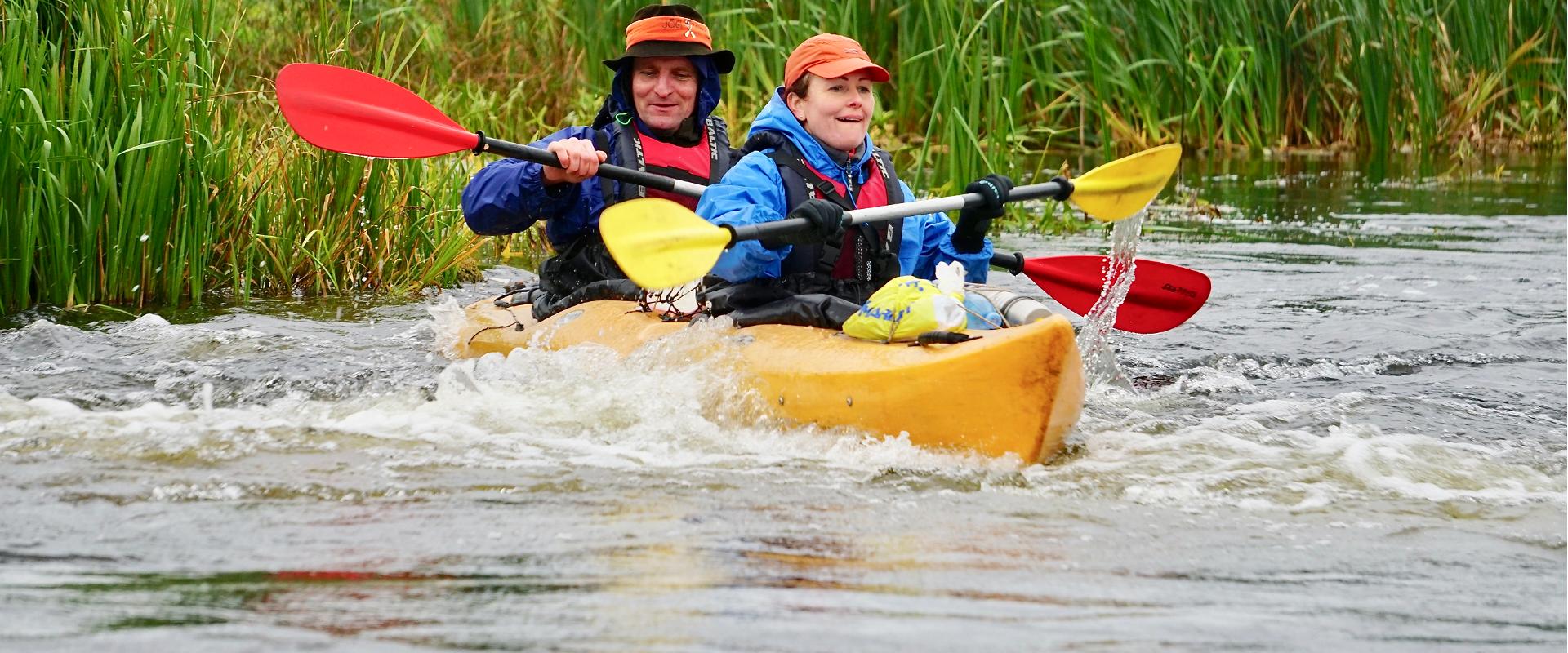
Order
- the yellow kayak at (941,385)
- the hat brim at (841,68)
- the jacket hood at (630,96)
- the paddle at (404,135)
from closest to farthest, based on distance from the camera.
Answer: the yellow kayak at (941,385) < the hat brim at (841,68) < the paddle at (404,135) < the jacket hood at (630,96)

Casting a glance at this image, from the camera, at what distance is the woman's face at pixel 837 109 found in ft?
15.0

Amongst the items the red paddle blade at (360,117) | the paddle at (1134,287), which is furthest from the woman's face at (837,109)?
the red paddle blade at (360,117)

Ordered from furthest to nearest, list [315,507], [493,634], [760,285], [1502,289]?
[1502,289], [760,285], [315,507], [493,634]

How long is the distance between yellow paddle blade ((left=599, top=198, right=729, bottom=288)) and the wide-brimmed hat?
1.25 metres

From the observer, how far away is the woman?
4441mm

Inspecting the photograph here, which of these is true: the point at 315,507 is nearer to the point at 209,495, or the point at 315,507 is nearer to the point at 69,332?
the point at 209,495

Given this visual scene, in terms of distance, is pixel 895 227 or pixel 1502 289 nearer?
pixel 895 227

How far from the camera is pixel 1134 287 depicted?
18.5 feet

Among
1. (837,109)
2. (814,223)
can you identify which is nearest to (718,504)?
(814,223)

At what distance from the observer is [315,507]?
3.36 metres

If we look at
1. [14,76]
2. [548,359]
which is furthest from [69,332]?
[548,359]

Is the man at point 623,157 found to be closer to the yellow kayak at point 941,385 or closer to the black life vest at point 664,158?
the black life vest at point 664,158

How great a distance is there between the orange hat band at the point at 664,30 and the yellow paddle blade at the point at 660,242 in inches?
51.0

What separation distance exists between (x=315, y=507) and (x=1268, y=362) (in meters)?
3.29
